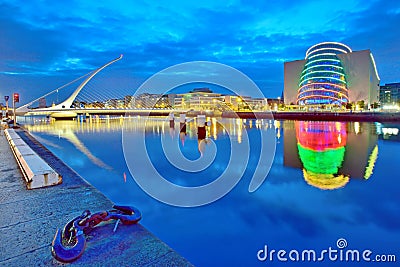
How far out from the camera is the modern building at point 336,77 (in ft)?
175

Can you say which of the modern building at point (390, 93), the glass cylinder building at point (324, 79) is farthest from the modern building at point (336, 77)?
the modern building at point (390, 93)

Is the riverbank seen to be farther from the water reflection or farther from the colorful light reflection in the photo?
the colorful light reflection

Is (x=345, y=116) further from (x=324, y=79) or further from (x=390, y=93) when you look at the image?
(x=390, y=93)

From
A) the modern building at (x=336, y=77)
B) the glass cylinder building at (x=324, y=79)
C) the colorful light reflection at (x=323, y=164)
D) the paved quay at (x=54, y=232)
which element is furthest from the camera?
the modern building at (x=336, y=77)

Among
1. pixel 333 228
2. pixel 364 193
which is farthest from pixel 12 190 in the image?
pixel 364 193

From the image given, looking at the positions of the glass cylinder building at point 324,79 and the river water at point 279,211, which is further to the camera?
the glass cylinder building at point 324,79

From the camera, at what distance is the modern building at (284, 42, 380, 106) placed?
5341cm

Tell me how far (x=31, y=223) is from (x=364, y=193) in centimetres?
580

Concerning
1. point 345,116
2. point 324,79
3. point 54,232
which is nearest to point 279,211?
point 54,232

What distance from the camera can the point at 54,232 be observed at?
105 inches

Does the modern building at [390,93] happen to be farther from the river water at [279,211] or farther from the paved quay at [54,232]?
the paved quay at [54,232]

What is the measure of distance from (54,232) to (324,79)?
2330 inches

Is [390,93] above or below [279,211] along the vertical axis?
above

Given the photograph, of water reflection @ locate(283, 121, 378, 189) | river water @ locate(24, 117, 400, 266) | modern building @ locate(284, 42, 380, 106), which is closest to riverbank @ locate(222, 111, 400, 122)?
modern building @ locate(284, 42, 380, 106)
